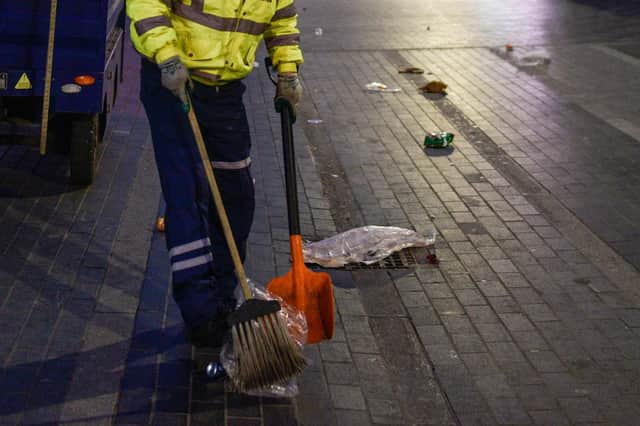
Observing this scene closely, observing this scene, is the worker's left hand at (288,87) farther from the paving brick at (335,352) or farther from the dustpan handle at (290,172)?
the paving brick at (335,352)

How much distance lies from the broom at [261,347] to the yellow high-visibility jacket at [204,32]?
1110mm

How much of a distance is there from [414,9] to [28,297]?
542 inches

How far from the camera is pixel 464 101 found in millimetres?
11375

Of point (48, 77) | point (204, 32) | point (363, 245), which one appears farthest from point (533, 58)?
point (204, 32)

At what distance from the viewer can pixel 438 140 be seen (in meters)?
9.39

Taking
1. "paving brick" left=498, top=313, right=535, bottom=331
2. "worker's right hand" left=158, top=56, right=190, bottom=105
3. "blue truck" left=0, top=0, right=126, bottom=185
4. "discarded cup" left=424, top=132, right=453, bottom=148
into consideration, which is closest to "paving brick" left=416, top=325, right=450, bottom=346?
"paving brick" left=498, top=313, right=535, bottom=331

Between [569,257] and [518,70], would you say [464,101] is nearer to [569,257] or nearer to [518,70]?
[518,70]

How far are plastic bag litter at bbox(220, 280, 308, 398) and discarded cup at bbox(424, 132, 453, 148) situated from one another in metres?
4.74

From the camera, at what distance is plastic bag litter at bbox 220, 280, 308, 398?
4654 mm

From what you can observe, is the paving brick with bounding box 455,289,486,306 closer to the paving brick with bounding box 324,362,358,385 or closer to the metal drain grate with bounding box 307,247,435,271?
the metal drain grate with bounding box 307,247,435,271

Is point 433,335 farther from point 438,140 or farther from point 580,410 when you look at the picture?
point 438,140

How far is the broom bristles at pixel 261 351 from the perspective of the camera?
4504 mm

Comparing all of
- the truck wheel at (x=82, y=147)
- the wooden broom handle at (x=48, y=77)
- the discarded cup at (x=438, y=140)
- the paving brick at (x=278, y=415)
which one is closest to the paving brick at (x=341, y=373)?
the paving brick at (x=278, y=415)

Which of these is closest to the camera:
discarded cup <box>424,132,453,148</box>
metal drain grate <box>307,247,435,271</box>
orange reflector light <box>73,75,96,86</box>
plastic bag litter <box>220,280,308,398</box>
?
plastic bag litter <box>220,280,308,398</box>
